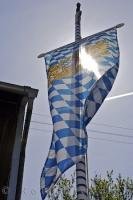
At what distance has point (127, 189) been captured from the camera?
99.0 ft

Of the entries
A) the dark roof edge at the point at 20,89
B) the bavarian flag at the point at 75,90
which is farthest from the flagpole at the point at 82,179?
the dark roof edge at the point at 20,89

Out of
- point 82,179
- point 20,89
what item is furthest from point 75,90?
point 82,179

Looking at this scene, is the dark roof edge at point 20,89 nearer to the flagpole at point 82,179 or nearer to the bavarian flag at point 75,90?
the bavarian flag at point 75,90

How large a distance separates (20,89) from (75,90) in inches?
55.4

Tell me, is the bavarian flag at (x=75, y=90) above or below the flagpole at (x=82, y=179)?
above

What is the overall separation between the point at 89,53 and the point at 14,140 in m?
3.07

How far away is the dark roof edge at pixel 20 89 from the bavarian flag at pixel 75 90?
2.46ft

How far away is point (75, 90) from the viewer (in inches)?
308

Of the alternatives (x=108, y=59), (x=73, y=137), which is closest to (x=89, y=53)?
(x=108, y=59)

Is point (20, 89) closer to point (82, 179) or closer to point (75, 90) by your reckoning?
point (75, 90)

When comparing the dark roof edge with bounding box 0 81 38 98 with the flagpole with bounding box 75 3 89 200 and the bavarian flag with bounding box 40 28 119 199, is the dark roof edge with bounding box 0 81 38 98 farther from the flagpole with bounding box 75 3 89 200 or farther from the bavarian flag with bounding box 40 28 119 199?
the flagpole with bounding box 75 3 89 200

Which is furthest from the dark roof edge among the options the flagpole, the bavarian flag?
the flagpole

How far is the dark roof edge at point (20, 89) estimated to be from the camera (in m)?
6.82

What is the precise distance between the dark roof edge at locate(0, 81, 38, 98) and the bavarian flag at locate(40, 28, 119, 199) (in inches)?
29.5
